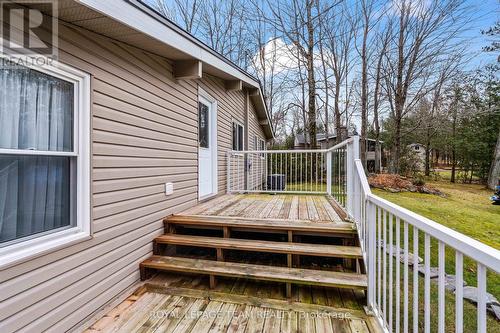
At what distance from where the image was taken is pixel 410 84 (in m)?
12.7

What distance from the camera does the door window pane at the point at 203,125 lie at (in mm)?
4656

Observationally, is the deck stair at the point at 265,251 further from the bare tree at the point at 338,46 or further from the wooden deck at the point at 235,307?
the bare tree at the point at 338,46

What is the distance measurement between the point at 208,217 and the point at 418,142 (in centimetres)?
2092

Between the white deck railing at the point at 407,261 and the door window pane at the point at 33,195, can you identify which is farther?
the door window pane at the point at 33,195

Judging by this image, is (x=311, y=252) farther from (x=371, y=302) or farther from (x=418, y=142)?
(x=418, y=142)

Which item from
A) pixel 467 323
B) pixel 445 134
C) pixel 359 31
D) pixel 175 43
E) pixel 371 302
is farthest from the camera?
pixel 445 134

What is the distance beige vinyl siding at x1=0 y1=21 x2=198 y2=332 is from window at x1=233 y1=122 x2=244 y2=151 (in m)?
3.16

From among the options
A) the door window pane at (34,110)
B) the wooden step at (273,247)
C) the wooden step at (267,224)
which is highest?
the door window pane at (34,110)

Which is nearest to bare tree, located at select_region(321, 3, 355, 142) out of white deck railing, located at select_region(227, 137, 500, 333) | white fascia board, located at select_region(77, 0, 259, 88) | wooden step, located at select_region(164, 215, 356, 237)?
white deck railing, located at select_region(227, 137, 500, 333)

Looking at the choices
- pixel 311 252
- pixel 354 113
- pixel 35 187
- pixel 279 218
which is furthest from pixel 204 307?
pixel 354 113

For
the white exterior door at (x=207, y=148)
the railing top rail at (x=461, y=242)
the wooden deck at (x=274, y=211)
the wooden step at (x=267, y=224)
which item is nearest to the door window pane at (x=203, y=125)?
the white exterior door at (x=207, y=148)

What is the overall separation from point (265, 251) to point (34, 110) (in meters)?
2.29

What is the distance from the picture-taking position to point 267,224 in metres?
2.99

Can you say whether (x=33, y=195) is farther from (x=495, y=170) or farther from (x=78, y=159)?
(x=495, y=170)
